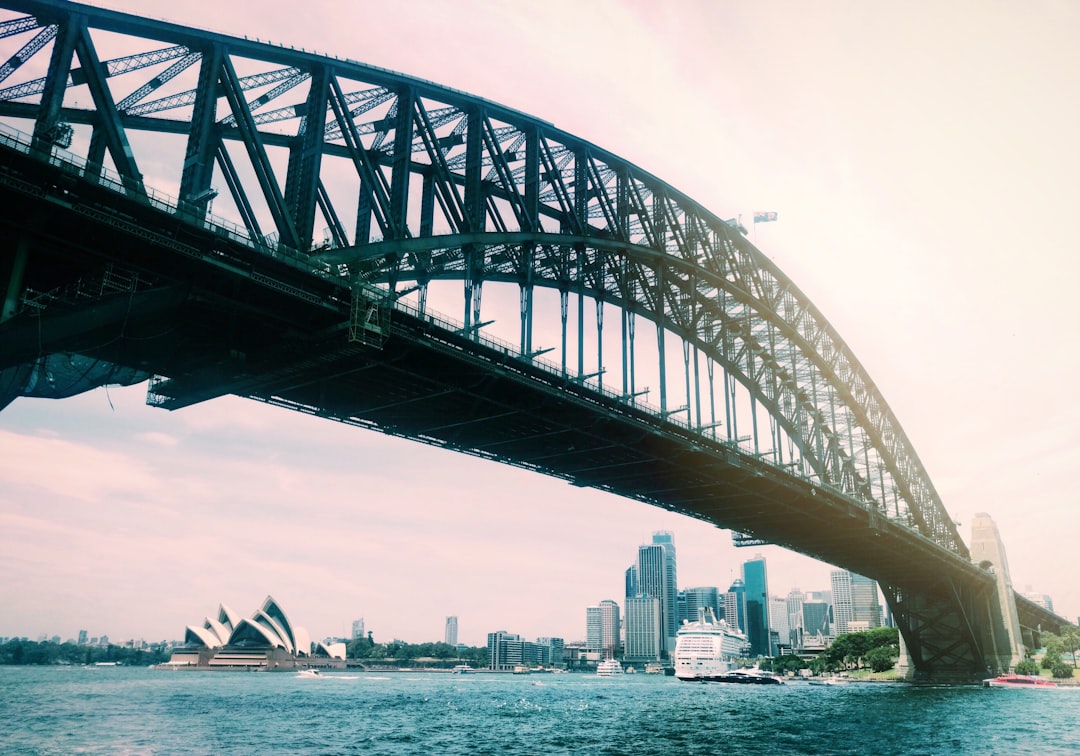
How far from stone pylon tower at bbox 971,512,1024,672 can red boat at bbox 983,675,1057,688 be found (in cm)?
454

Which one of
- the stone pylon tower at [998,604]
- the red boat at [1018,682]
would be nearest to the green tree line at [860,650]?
the stone pylon tower at [998,604]

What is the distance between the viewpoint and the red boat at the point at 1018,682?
109 metres

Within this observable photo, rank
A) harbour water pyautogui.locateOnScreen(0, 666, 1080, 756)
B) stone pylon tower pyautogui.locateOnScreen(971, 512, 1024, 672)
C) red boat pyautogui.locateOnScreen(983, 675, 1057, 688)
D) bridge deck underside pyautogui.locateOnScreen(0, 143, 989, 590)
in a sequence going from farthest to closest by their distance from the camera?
stone pylon tower pyautogui.locateOnScreen(971, 512, 1024, 672)
red boat pyautogui.locateOnScreen(983, 675, 1057, 688)
harbour water pyautogui.locateOnScreen(0, 666, 1080, 756)
bridge deck underside pyautogui.locateOnScreen(0, 143, 989, 590)

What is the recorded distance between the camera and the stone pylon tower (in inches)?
4569

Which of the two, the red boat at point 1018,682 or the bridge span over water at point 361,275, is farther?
the red boat at point 1018,682

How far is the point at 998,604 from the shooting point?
119375 millimetres

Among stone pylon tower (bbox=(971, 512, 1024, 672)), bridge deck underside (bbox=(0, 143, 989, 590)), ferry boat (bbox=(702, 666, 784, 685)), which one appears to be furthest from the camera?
ferry boat (bbox=(702, 666, 784, 685))

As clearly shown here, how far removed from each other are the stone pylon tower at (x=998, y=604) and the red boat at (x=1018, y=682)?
4542 mm

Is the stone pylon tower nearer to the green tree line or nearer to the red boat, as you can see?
the red boat

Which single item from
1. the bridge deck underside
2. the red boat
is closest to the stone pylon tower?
the red boat

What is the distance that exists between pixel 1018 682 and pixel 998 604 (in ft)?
41.5

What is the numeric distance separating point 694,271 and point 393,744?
46.3 meters

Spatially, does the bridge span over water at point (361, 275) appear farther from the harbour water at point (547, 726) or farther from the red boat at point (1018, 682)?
the red boat at point (1018, 682)

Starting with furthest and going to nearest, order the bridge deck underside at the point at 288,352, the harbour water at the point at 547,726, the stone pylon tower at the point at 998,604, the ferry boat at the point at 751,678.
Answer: the ferry boat at the point at 751,678, the stone pylon tower at the point at 998,604, the harbour water at the point at 547,726, the bridge deck underside at the point at 288,352
